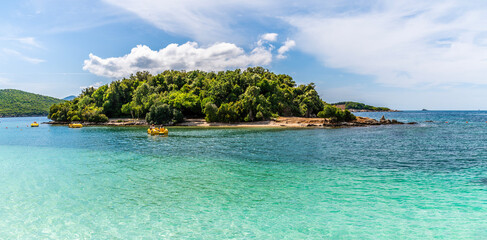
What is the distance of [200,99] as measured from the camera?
9638cm

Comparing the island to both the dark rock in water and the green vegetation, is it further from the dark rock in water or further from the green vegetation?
the dark rock in water

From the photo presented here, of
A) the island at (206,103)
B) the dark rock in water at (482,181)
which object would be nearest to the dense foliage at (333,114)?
the island at (206,103)

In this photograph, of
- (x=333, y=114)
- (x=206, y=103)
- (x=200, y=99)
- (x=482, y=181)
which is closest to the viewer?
(x=482, y=181)

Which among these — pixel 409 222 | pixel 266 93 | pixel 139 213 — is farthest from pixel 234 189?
pixel 266 93

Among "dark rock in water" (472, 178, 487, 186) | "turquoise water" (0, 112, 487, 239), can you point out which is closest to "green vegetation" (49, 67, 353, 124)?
"turquoise water" (0, 112, 487, 239)

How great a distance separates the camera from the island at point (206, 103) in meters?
82.8

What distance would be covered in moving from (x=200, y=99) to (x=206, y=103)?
11.4 metres

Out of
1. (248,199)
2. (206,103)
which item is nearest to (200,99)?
(206,103)

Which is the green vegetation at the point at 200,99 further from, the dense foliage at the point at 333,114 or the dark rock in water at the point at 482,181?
the dark rock in water at the point at 482,181

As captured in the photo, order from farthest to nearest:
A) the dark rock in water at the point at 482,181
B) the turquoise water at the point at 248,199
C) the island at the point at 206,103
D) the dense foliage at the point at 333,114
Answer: the island at the point at 206,103, the dense foliage at the point at 333,114, the dark rock in water at the point at 482,181, the turquoise water at the point at 248,199

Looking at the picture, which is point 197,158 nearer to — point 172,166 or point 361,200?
point 172,166

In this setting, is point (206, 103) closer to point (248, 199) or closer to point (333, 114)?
point (333, 114)

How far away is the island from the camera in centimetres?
8281

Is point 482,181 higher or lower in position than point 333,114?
lower
